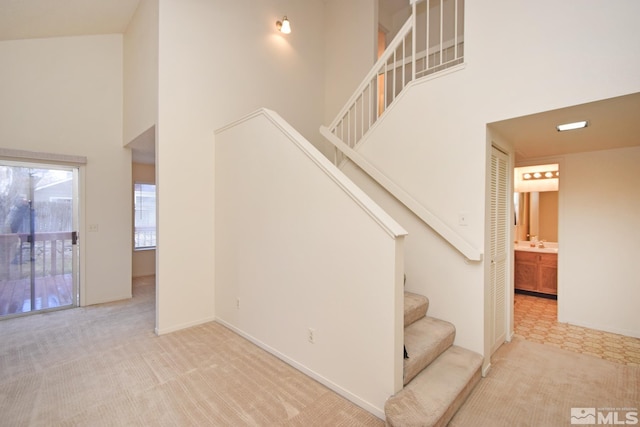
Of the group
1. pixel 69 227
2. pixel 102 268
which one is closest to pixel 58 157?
pixel 69 227

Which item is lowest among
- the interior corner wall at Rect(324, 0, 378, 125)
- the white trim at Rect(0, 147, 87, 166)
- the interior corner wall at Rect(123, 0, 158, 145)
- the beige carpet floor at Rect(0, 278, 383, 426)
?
the beige carpet floor at Rect(0, 278, 383, 426)

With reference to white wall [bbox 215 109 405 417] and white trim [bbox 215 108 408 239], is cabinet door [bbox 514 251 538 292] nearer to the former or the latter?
white trim [bbox 215 108 408 239]

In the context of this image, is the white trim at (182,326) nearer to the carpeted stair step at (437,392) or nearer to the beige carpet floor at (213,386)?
the beige carpet floor at (213,386)

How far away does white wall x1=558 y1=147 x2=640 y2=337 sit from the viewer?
3336 mm

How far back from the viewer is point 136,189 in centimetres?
615

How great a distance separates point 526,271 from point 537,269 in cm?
16

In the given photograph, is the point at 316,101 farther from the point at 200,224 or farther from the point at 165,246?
the point at 165,246

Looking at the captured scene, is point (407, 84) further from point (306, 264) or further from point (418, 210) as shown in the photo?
point (306, 264)

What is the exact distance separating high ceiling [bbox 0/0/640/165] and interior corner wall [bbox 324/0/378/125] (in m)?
2.96

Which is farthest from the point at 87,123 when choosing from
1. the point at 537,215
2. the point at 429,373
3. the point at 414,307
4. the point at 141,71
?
the point at 537,215

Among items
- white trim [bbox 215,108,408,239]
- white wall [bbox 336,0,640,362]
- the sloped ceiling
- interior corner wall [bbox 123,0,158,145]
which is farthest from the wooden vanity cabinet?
the sloped ceiling

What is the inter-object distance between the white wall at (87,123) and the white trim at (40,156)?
0.10 metres

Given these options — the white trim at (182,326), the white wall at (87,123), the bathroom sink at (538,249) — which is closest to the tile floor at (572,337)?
the bathroom sink at (538,249)

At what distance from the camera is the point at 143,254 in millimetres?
6262
